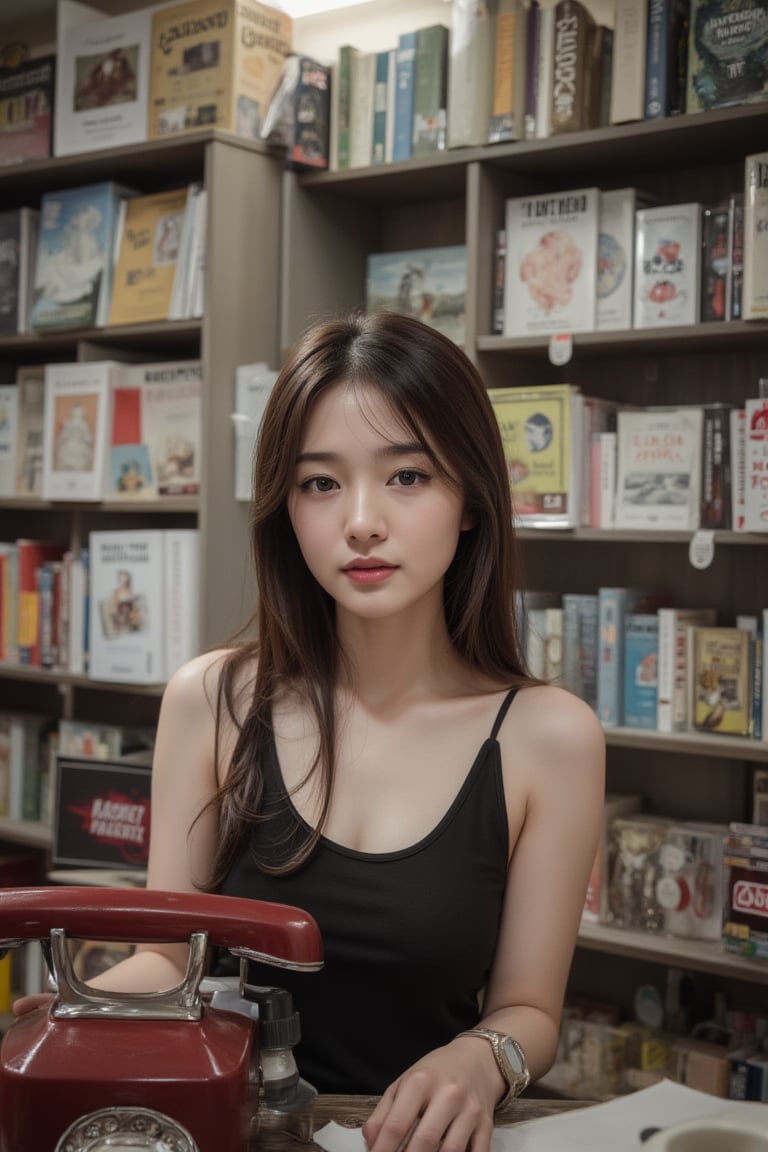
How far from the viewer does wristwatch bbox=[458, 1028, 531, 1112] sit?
106cm

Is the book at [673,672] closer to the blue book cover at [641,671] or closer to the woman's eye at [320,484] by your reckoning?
the blue book cover at [641,671]

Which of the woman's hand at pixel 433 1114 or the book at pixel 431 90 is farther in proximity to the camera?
the book at pixel 431 90

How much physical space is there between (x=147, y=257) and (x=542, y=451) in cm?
115

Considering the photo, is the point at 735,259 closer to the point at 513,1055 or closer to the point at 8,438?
the point at 513,1055

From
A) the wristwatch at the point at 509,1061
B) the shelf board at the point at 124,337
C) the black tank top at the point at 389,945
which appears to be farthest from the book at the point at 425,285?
the wristwatch at the point at 509,1061

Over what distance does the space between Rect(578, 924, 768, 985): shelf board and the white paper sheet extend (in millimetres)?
1385

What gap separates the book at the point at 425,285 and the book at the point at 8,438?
3.53 feet

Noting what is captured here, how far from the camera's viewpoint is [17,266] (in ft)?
11.1

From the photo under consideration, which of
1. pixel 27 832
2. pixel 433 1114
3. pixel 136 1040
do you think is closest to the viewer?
pixel 136 1040

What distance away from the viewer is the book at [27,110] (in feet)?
10.9

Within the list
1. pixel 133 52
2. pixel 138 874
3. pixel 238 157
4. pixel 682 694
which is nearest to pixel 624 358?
pixel 682 694

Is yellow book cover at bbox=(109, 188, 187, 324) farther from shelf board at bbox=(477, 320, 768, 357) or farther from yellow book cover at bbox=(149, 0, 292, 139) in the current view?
shelf board at bbox=(477, 320, 768, 357)

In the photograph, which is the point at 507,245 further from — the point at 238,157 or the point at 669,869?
the point at 669,869

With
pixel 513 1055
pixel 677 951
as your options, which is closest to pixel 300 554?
pixel 513 1055
